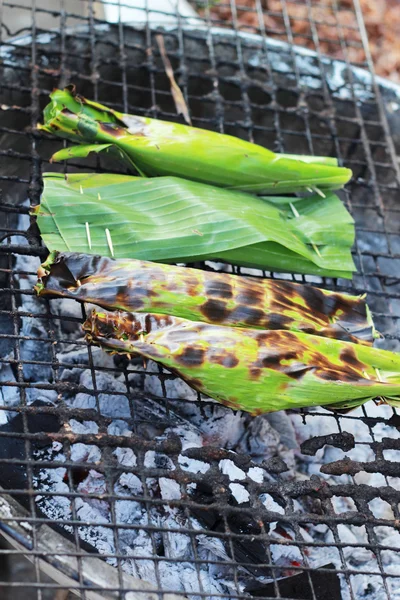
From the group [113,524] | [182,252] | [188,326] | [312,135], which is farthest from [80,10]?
[113,524]

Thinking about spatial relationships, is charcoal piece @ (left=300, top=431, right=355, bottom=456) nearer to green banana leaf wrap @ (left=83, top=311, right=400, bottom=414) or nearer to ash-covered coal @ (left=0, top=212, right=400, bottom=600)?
ash-covered coal @ (left=0, top=212, right=400, bottom=600)

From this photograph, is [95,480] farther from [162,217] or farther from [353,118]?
[353,118]

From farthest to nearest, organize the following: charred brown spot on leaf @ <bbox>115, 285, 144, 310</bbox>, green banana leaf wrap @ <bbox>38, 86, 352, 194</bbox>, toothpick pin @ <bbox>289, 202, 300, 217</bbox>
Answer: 1. toothpick pin @ <bbox>289, 202, 300, 217</bbox>
2. green banana leaf wrap @ <bbox>38, 86, 352, 194</bbox>
3. charred brown spot on leaf @ <bbox>115, 285, 144, 310</bbox>

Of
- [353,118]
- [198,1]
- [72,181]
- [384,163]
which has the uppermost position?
[198,1]

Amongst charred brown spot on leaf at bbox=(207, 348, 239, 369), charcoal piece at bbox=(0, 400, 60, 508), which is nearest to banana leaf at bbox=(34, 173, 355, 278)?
charred brown spot on leaf at bbox=(207, 348, 239, 369)

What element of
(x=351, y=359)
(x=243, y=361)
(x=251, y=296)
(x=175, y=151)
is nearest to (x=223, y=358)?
(x=243, y=361)

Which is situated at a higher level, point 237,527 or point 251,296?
point 251,296

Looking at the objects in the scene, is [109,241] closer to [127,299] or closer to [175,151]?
[127,299]
